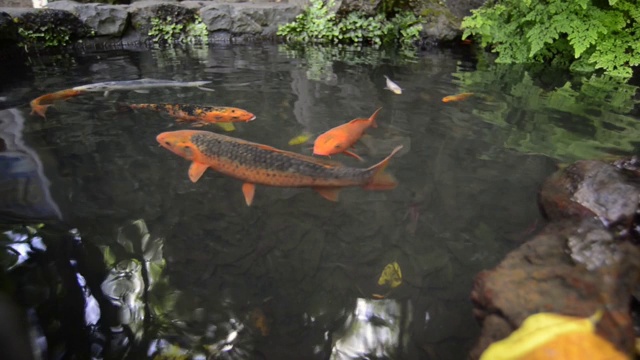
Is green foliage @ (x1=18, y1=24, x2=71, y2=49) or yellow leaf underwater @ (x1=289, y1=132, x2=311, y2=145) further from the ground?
green foliage @ (x1=18, y1=24, x2=71, y2=49)

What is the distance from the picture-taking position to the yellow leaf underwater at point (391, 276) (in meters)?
2.46

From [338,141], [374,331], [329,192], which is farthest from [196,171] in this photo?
[374,331]

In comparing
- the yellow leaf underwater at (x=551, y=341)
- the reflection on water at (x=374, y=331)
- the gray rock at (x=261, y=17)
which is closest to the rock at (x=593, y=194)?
the yellow leaf underwater at (x=551, y=341)

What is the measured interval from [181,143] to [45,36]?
27.0 ft

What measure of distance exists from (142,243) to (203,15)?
9381 millimetres

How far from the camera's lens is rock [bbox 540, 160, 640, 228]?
8.02ft

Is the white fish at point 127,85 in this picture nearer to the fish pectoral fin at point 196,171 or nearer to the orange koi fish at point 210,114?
the orange koi fish at point 210,114

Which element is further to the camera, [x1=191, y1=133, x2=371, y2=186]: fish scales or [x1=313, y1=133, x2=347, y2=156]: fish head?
[x1=313, y1=133, x2=347, y2=156]: fish head

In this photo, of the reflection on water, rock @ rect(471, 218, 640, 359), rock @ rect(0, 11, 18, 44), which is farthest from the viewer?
rock @ rect(0, 11, 18, 44)

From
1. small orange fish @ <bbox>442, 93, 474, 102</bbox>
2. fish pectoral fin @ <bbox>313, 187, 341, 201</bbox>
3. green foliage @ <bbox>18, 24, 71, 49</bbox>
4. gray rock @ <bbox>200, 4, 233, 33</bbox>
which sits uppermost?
gray rock @ <bbox>200, 4, 233, 33</bbox>

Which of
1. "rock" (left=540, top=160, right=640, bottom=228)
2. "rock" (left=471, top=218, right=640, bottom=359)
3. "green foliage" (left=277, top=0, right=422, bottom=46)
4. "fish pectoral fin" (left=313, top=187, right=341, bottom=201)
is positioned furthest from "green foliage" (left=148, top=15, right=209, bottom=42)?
"rock" (left=471, top=218, right=640, bottom=359)

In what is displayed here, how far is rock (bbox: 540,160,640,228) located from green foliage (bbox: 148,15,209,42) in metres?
9.91

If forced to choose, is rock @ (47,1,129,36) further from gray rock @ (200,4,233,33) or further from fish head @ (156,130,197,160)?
fish head @ (156,130,197,160)

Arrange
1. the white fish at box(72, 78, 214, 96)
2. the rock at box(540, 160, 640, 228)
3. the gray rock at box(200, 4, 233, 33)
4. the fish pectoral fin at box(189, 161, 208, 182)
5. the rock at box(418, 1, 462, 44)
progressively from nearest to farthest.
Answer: the rock at box(540, 160, 640, 228) → the fish pectoral fin at box(189, 161, 208, 182) → the white fish at box(72, 78, 214, 96) → the rock at box(418, 1, 462, 44) → the gray rock at box(200, 4, 233, 33)
